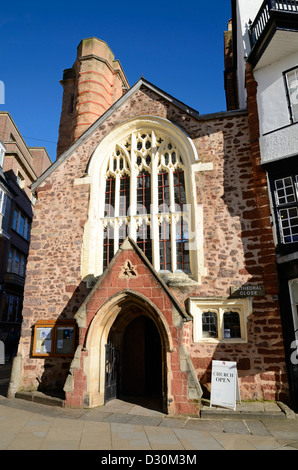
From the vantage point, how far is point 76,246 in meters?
11.0

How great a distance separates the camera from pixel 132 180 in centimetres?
1155

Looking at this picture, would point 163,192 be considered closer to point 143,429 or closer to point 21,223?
point 143,429

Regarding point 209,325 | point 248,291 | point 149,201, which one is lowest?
point 209,325

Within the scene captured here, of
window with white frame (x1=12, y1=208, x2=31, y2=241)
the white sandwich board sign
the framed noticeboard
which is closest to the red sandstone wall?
the framed noticeboard

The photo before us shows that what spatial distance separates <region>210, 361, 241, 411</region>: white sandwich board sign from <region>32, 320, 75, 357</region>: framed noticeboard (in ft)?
15.3

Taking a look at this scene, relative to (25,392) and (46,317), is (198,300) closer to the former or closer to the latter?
(46,317)

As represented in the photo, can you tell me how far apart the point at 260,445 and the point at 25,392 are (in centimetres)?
715

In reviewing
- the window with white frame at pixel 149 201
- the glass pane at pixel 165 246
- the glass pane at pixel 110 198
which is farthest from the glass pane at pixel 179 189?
the glass pane at pixel 110 198

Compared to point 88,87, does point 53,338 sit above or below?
below

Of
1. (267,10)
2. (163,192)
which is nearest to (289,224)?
(163,192)

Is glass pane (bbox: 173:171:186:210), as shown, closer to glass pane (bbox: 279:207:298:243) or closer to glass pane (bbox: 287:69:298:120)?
glass pane (bbox: 279:207:298:243)

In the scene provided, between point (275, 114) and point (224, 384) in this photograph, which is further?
point (275, 114)

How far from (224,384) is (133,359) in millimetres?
3609

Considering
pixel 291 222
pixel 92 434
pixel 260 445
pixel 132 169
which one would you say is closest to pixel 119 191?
pixel 132 169
